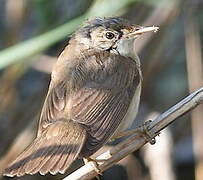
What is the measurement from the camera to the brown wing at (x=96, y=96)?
3967mm

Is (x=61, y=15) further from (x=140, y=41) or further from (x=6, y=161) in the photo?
(x=6, y=161)

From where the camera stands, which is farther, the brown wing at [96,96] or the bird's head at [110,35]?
the bird's head at [110,35]

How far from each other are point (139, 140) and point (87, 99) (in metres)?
0.37

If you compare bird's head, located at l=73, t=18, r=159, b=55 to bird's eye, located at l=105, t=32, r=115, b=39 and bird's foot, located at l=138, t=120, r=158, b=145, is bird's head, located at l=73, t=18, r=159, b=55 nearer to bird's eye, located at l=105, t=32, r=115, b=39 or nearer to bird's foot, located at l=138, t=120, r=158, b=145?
bird's eye, located at l=105, t=32, r=115, b=39

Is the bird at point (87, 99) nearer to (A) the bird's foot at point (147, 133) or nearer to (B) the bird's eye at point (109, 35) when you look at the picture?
(B) the bird's eye at point (109, 35)

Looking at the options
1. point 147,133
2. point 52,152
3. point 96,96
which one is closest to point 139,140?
point 147,133

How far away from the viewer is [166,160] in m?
5.46

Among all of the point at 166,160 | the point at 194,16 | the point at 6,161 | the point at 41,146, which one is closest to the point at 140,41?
the point at 194,16

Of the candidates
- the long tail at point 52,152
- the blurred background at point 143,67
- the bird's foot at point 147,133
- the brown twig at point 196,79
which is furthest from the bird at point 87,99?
the brown twig at point 196,79

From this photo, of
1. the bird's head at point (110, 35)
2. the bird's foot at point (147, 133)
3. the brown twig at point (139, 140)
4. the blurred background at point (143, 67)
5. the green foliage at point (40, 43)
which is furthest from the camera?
the blurred background at point (143, 67)

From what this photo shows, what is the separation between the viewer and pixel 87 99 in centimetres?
413

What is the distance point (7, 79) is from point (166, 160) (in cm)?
124

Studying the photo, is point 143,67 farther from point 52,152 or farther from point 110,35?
point 52,152

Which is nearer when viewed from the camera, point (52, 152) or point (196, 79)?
point (52, 152)
